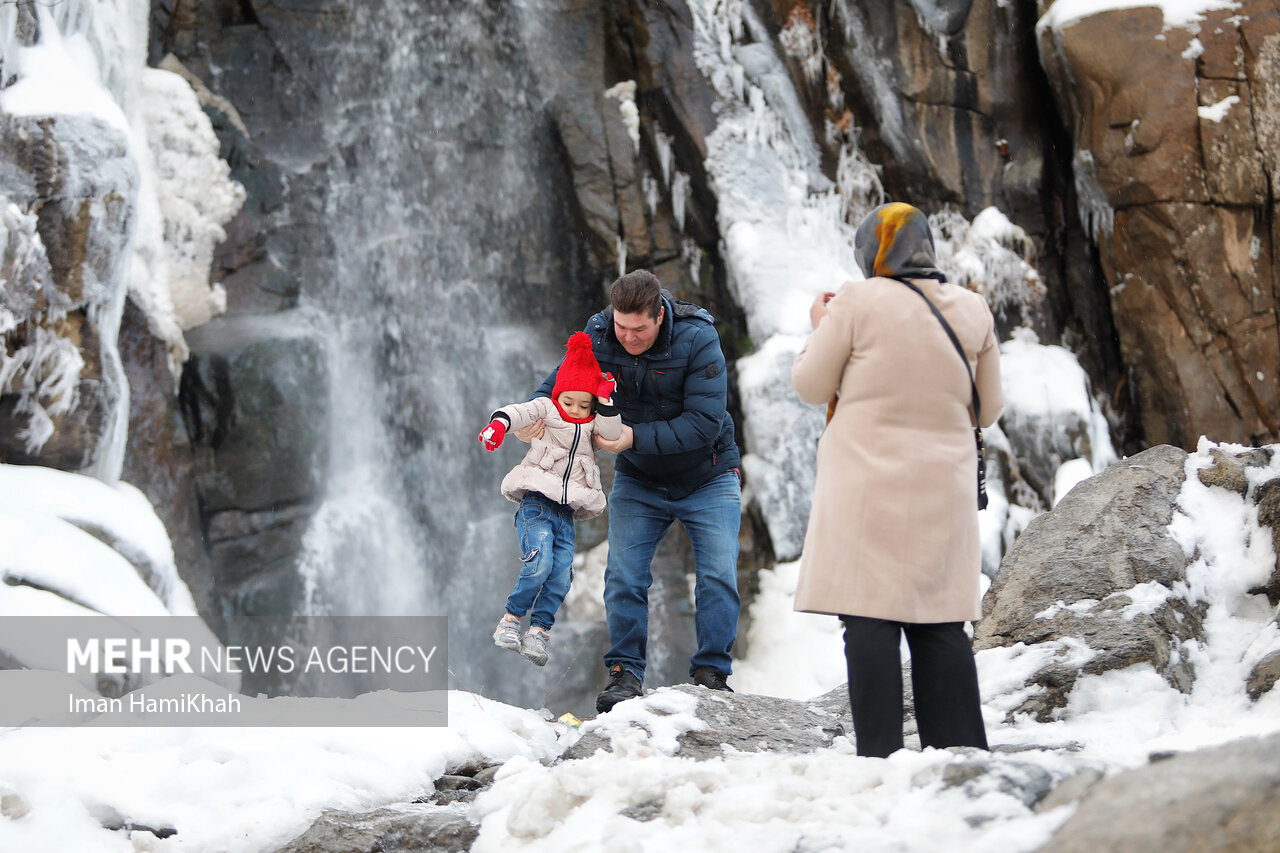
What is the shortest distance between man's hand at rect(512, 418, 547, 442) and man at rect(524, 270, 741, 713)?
150 millimetres

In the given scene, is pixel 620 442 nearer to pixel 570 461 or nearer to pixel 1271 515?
pixel 570 461

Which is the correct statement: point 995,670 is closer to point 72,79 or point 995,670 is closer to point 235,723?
point 235,723

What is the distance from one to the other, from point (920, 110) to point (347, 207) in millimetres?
5610

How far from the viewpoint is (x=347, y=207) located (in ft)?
32.8

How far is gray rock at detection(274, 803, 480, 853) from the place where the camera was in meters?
2.47

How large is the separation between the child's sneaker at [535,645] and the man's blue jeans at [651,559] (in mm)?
250

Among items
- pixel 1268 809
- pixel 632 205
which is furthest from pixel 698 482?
pixel 632 205

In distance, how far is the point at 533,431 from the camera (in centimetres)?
392

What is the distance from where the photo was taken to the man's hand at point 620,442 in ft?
12.2

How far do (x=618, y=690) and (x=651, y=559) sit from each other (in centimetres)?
48

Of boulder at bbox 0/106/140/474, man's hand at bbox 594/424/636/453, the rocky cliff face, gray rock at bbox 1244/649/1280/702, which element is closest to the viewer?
gray rock at bbox 1244/649/1280/702

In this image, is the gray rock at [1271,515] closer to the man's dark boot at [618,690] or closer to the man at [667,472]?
the man at [667,472]

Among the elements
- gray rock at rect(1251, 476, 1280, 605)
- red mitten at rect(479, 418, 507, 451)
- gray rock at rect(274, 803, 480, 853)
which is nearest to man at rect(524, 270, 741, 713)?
red mitten at rect(479, 418, 507, 451)

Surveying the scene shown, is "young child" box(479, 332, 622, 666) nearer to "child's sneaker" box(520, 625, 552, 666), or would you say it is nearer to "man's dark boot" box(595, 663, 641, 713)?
"child's sneaker" box(520, 625, 552, 666)
